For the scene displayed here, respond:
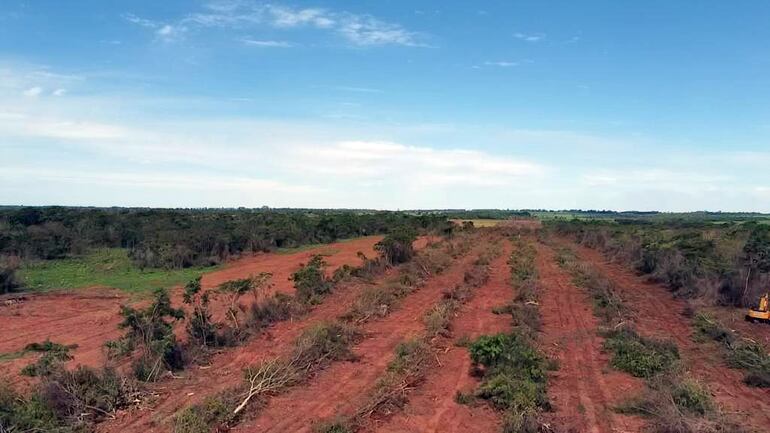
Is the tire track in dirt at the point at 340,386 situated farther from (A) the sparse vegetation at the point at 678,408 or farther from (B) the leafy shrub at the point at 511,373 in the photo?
(A) the sparse vegetation at the point at 678,408

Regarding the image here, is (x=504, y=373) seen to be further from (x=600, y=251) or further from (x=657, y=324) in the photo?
(x=600, y=251)

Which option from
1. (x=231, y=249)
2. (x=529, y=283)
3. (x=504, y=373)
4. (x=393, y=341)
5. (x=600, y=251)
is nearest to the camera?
(x=504, y=373)

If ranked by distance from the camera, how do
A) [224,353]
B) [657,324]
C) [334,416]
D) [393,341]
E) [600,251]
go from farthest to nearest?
[600,251] < [657,324] < [393,341] < [224,353] < [334,416]

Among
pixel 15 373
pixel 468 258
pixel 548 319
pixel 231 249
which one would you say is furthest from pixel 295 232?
pixel 15 373

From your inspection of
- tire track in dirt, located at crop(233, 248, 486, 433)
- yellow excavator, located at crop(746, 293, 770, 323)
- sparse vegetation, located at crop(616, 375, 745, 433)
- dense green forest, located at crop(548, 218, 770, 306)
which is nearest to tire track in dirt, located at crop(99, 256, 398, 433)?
tire track in dirt, located at crop(233, 248, 486, 433)

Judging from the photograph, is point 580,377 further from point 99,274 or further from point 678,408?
point 99,274

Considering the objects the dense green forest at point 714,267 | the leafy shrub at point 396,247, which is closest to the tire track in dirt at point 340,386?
the leafy shrub at point 396,247
